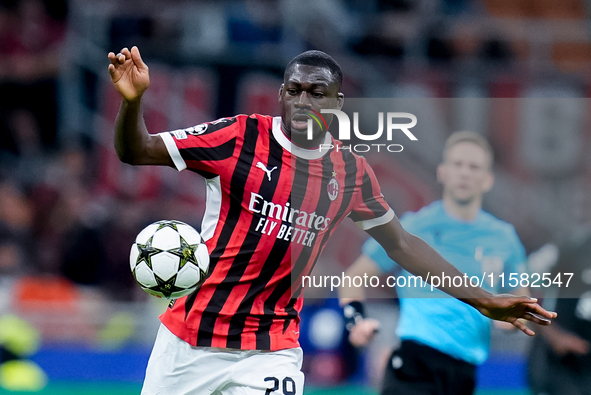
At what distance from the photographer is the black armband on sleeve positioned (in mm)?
4251

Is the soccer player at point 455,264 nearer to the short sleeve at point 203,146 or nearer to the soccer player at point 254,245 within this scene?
the soccer player at point 254,245

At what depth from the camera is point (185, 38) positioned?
32.4ft

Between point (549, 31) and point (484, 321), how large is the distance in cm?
655

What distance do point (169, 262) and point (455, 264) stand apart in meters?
2.03

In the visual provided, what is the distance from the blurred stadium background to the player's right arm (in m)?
3.11

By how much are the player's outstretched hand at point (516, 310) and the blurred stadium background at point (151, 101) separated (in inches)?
92.7

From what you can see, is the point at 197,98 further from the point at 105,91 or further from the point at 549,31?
the point at 549,31

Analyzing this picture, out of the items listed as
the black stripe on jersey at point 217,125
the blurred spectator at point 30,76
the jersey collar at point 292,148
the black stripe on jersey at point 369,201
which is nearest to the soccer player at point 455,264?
the black stripe on jersey at point 369,201

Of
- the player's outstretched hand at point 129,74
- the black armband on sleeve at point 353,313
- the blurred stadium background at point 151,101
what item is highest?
the blurred stadium background at point 151,101

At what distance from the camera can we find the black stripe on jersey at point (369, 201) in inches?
157

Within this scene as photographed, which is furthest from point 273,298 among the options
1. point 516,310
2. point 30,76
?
point 30,76

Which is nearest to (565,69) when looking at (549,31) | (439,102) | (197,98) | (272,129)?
(549,31)

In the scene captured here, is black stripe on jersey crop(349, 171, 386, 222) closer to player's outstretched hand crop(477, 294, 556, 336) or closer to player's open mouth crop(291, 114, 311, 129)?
player's open mouth crop(291, 114, 311, 129)

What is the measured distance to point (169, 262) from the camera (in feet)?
11.4
